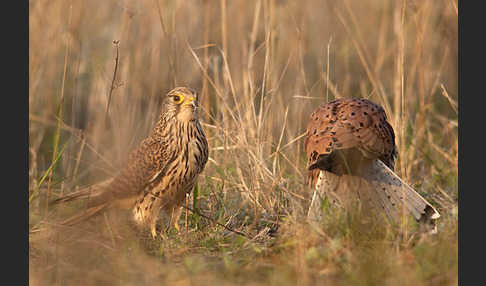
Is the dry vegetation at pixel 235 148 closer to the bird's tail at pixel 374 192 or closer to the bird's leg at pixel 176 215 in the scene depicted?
the bird's leg at pixel 176 215

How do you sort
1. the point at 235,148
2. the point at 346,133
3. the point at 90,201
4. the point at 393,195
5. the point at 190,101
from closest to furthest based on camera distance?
1. the point at 346,133
2. the point at 393,195
3. the point at 190,101
4. the point at 90,201
5. the point at 235,148

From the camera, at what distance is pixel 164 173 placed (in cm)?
498

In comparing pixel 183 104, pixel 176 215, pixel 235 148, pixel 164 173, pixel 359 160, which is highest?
pixel 183 104

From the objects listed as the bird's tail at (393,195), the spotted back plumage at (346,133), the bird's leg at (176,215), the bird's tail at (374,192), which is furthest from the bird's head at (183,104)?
the bird's tail at (393,195)

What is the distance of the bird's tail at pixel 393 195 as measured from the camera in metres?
4.18

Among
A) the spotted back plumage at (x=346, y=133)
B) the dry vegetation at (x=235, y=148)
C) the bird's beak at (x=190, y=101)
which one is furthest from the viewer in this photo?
the bird's beak at (x=190, y=101)

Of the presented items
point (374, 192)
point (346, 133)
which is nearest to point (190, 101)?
point (346, 133)

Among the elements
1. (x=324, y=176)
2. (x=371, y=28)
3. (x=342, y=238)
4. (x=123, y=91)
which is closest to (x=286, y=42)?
(x=371, y=28)

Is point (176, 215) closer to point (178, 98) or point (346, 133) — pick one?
point (178, 98)

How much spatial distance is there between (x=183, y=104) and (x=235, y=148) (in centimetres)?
68

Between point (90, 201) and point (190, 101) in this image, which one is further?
point (90, 201)

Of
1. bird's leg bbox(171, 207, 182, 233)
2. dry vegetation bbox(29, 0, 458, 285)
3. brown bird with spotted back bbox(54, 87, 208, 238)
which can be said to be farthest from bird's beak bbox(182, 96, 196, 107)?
bird's leg bbox(171, 207, 182, 233)

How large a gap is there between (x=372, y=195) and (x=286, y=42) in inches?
193

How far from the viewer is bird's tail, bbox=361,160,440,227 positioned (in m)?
4.18
